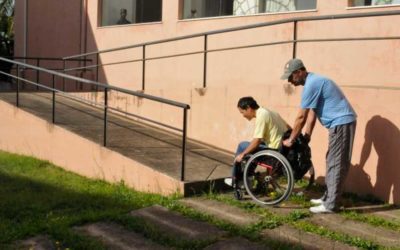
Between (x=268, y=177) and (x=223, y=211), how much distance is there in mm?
601

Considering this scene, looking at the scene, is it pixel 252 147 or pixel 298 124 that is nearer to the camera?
pixel 298 124

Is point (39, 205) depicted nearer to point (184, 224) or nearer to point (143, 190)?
point (143, 190)

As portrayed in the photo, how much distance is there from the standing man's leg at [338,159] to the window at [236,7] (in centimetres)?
397

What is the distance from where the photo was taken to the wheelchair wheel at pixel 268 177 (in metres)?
5.59

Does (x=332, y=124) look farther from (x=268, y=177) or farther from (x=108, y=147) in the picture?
(x=108, y=147)

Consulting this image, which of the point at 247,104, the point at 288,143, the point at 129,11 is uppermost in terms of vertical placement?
the point at 129,11

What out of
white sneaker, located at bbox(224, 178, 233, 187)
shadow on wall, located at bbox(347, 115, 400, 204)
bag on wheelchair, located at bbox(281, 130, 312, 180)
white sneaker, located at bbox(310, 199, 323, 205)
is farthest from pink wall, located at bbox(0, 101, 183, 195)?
shadow on wall, located at bbox(347, 115, 400, 204)

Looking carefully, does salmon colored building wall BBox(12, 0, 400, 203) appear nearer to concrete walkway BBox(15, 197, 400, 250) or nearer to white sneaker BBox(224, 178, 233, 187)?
concrete walkway BBox(15, 197, 400, 250)

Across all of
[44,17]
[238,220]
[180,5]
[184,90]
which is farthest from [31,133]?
[44,17]

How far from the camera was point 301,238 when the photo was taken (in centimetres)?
484

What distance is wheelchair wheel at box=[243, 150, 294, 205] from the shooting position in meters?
5.59

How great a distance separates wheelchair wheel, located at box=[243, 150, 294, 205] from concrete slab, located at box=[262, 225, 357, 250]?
0.61 m

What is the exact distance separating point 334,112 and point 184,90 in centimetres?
358

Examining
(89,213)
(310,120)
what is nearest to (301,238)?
(310,120)
